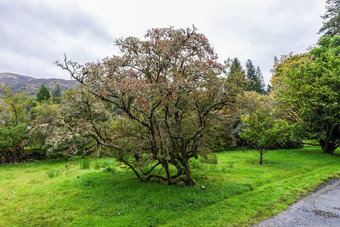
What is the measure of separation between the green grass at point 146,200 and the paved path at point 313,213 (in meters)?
0.27

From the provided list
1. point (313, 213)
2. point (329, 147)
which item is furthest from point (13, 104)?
point (329, 147)

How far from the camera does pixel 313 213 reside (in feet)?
17.9

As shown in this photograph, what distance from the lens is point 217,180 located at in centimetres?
859

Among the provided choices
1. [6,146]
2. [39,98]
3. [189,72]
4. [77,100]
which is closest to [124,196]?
[77,100]

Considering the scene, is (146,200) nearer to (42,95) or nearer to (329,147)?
(329,147)

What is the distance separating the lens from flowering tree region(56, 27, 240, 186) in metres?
6.04

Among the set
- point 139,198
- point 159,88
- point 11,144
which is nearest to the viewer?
point 159,88

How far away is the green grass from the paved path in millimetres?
275

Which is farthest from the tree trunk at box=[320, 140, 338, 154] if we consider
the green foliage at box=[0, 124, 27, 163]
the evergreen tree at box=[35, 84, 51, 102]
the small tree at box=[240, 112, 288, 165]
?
the evergreen tree at box=[35, 84, 51, 102]

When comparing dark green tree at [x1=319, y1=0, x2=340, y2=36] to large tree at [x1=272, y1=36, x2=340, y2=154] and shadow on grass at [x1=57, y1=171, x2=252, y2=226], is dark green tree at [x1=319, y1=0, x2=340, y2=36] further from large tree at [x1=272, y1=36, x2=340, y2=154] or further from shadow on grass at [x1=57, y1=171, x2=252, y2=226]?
shadow on grass at [x1=57, y1=171, x2=252, y2=226]

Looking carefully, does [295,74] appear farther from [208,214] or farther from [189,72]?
[208,214]

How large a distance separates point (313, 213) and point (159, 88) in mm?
5827

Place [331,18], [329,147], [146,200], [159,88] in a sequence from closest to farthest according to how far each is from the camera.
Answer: [159,88], [146,200], [329,147], [331,18]

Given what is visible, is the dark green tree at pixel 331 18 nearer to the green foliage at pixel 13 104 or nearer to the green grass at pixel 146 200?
the green grass at pixel 146 200
